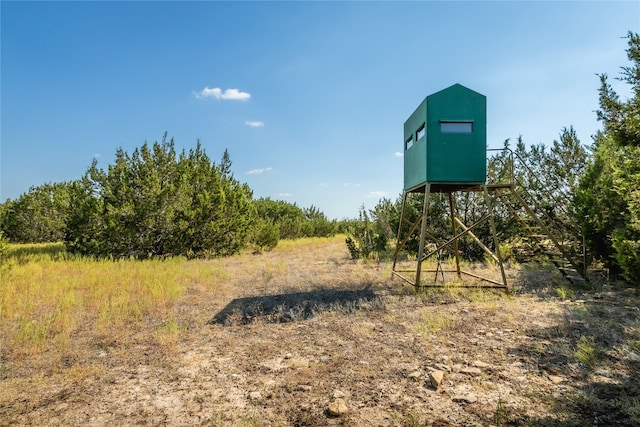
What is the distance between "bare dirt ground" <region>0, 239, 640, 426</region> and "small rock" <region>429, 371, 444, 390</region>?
3 cm

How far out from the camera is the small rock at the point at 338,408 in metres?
3.29

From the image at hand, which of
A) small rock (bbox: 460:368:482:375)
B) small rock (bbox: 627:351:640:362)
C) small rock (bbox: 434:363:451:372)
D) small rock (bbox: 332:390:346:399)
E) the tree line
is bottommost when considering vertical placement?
small rock (bbox: 332:390:346:399)

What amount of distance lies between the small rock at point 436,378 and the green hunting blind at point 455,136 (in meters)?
5.35

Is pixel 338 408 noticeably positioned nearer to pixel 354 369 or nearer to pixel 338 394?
pixel 338 394

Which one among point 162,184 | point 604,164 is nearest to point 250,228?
point 162,184

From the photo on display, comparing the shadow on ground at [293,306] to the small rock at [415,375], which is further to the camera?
the shadow on ground at [293,306]

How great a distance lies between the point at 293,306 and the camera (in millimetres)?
7367

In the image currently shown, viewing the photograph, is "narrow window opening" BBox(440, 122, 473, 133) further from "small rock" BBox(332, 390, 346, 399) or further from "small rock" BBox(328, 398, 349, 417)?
"small rock" BBox(328, 398, 349, 417)

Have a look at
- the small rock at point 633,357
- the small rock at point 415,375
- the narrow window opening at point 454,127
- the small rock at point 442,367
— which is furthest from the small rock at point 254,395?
the narrow window opening at point 454,127

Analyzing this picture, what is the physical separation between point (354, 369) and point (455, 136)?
635 cm

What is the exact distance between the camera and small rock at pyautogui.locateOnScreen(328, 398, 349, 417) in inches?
129

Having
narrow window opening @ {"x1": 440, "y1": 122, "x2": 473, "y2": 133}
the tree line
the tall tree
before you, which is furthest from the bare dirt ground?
the tree line

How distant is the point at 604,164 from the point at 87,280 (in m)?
15.0

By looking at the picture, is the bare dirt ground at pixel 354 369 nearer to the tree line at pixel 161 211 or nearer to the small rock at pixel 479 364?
the small rock at pixel 479 364
